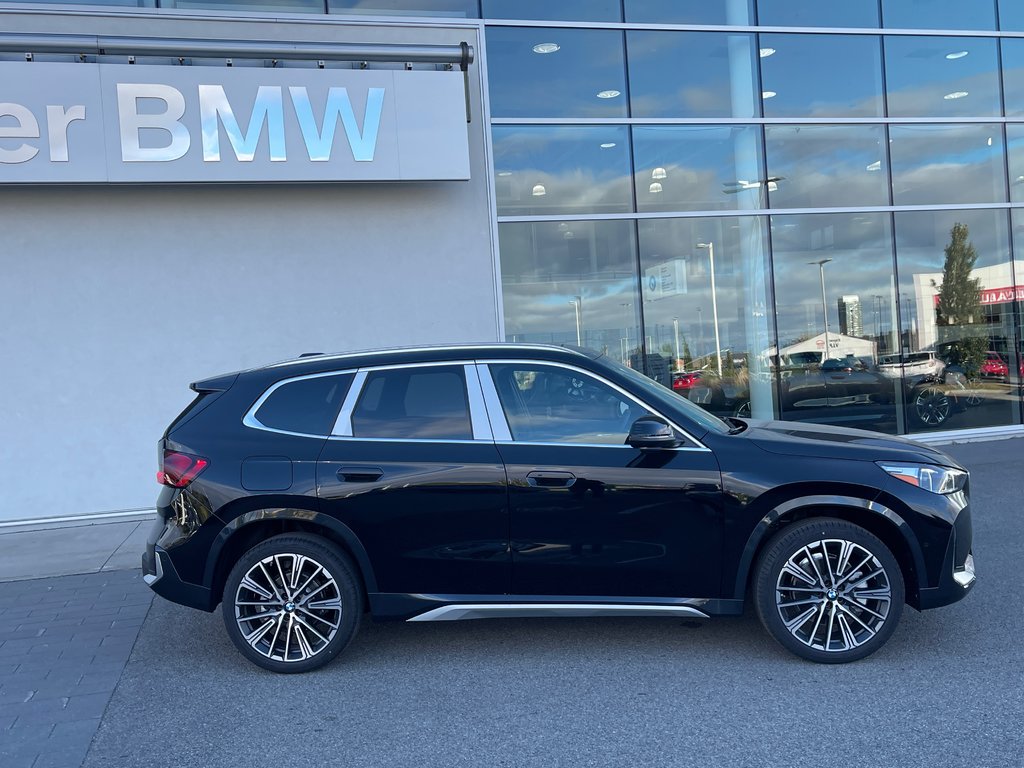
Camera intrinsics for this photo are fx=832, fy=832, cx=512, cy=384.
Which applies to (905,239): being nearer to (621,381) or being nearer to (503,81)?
(503,81)

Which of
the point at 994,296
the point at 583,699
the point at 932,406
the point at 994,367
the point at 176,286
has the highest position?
the point at 176,286

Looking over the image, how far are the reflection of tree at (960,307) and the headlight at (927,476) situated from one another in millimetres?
9026

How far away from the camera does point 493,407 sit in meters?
4.71

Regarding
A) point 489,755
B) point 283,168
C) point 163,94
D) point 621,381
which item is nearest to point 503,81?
point 283,168

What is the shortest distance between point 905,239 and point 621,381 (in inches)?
369

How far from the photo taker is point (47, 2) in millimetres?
9305

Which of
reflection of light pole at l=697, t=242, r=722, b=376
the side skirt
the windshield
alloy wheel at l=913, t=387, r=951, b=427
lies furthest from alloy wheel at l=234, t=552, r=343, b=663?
alloy wheel at l=913, t=387, r=951, b=427

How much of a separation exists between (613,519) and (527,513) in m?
0.47

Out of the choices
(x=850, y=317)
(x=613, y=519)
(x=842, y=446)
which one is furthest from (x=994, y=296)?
(x=613, y=519)

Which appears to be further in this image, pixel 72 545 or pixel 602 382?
pixel 72 545

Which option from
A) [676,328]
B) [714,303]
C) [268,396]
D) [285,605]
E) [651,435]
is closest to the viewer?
[651,435]

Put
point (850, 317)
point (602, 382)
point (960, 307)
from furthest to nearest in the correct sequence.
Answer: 1. point (960, 307)
2. point (850, 317)
3. point (602, 382)

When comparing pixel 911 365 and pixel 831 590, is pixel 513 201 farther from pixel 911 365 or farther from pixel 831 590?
pixel 831 590

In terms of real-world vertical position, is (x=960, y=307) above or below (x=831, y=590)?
above
